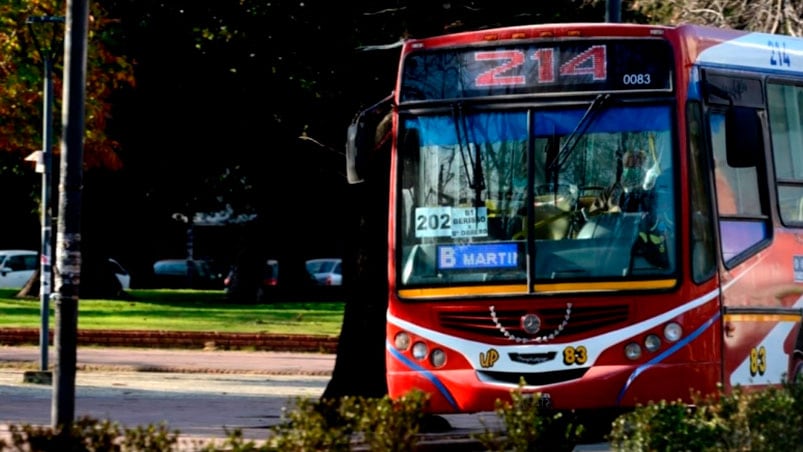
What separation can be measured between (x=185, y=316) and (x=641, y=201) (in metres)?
25.9

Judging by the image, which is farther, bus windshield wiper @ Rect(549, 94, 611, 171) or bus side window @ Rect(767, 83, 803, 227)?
bus side window @ Rect(767, 83, 803, 227)

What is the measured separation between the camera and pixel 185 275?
72.8 metres

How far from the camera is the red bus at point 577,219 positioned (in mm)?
13250

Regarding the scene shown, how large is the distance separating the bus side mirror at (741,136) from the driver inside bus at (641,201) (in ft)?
1.95

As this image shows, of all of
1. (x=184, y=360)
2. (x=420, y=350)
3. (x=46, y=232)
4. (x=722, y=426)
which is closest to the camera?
(x=722, y=426)

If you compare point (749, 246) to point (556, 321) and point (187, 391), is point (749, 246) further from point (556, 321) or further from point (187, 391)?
point (187, 391)

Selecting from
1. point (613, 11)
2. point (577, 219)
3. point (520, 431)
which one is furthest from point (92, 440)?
point (613, 11)

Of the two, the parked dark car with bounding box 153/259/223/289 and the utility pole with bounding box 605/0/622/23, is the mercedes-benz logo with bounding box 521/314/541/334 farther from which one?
the parked dark car with bounding box 153/259/223/289

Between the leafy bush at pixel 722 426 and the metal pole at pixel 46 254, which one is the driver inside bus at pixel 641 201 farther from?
the metal pole at pixel 46 254

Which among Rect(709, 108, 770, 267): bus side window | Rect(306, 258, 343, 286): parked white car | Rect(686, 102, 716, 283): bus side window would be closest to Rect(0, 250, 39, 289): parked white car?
Rect(306, 258, 343, 286): parked white car

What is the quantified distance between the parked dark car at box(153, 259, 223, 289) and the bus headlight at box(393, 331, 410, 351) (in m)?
58.9

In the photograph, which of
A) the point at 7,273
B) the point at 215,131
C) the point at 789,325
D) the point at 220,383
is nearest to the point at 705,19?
the point at 220,383

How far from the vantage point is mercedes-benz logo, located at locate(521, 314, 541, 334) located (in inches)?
522

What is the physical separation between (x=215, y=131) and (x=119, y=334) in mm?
15919
